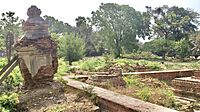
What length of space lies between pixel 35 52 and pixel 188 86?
418 cm

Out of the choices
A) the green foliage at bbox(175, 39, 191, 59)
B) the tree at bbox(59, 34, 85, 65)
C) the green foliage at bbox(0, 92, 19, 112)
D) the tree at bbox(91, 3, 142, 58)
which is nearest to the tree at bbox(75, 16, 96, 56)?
the tree at bbox(91, 3, 142, 58)

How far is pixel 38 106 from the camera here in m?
4.95

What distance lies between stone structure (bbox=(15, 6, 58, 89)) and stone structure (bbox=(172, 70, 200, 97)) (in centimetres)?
362

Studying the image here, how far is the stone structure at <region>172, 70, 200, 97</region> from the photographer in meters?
6.99

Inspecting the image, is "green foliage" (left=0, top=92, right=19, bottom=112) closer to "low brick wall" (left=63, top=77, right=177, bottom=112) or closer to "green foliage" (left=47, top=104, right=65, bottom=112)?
"green foliage" (left=47, top=104, right=65, bottom=112)

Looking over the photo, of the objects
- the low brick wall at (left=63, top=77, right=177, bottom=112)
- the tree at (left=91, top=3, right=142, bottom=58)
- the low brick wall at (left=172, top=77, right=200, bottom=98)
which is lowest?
the low brick wall at (left=172, top=77, right=200, bottom=98)

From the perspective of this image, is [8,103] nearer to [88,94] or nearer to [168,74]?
[88,94]

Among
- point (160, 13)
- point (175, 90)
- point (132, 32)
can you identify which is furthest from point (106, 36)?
point (175, 90)

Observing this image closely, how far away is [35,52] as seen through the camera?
5816 mm

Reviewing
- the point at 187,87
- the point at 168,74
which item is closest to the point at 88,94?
the point at 187,87

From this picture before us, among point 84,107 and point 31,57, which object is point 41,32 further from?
point 84,107

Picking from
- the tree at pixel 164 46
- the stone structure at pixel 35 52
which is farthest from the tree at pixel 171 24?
the stone structure at pixel 35 52

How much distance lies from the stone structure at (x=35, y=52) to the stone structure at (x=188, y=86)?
3.62 meters

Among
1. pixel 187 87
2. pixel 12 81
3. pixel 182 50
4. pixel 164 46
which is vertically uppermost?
pixel 164 46
